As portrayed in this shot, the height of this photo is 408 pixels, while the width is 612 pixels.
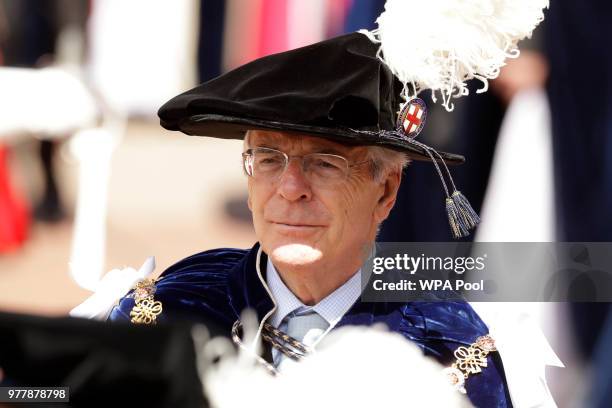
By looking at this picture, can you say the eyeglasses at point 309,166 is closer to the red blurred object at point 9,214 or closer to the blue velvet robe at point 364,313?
the blue velvet robe at point 364,313

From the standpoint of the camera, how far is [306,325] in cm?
284

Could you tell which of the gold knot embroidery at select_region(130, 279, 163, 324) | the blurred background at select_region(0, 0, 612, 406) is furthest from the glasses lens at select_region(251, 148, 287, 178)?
the blurred background at select_region(0, 0, 612, 406)

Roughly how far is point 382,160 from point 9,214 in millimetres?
4101

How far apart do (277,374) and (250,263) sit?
1.25 feet

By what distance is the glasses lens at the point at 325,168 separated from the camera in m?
2.75

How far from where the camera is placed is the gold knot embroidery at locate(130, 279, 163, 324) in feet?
9.24

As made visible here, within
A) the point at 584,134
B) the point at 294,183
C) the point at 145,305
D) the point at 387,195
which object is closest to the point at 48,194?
the point at 584,134

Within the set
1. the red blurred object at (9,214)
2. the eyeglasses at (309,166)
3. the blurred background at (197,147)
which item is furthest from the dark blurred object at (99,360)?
the red blurred object at (9,214)

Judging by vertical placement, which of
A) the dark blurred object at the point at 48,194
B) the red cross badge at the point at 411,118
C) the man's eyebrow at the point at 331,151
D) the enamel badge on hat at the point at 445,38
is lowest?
the dark blurred object at the point at 48,194

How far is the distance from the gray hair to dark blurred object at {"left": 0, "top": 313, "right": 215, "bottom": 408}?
1.23 meters

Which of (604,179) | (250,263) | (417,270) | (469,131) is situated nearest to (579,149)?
(604,179)

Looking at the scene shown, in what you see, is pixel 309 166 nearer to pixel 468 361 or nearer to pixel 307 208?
pixel 307 208

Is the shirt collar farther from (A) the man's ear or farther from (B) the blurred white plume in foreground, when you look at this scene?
→ (A) the man's ear

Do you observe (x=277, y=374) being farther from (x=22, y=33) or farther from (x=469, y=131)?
(x=22, y=33)
